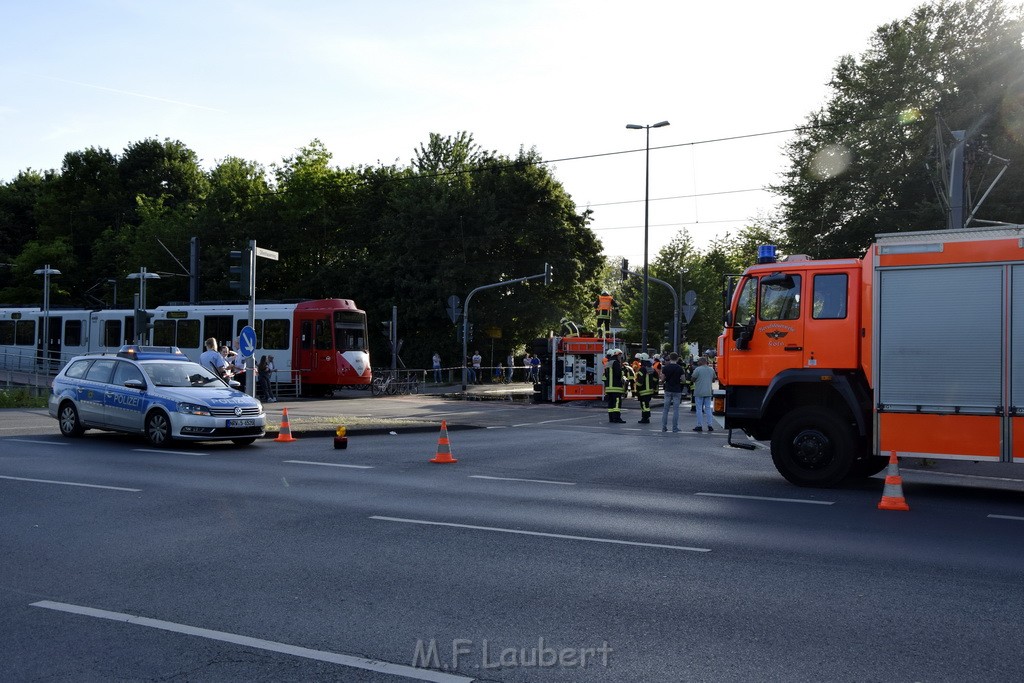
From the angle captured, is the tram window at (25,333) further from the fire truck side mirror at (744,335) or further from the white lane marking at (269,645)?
the white lane marking at (269,645)

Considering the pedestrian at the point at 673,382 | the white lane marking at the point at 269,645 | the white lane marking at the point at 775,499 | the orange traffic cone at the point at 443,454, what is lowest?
the white lane marking at the point at 775,499

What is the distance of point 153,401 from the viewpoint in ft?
52.3

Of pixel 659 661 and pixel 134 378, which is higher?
pixel 134 378

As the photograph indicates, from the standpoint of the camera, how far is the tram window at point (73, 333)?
138 feet

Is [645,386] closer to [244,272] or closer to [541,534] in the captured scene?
[244,272]

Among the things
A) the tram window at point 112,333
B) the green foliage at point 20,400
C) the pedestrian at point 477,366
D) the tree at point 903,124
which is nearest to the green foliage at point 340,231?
the pedestrian at point 477,366

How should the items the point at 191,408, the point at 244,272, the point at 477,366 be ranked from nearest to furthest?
the point at 191,408 → the point at 244,272 → the point at 477,366

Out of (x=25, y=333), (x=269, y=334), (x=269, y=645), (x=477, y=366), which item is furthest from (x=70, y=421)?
(x=25, y=333)

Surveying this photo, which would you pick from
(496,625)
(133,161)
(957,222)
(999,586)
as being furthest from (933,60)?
(133,161)

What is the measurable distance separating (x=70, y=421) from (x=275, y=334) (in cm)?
1924

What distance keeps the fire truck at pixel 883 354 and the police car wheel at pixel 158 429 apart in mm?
9058

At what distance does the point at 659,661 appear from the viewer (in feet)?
15.9

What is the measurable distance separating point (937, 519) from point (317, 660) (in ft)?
23.6

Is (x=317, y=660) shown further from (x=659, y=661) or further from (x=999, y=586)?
(x=999, y=586)
